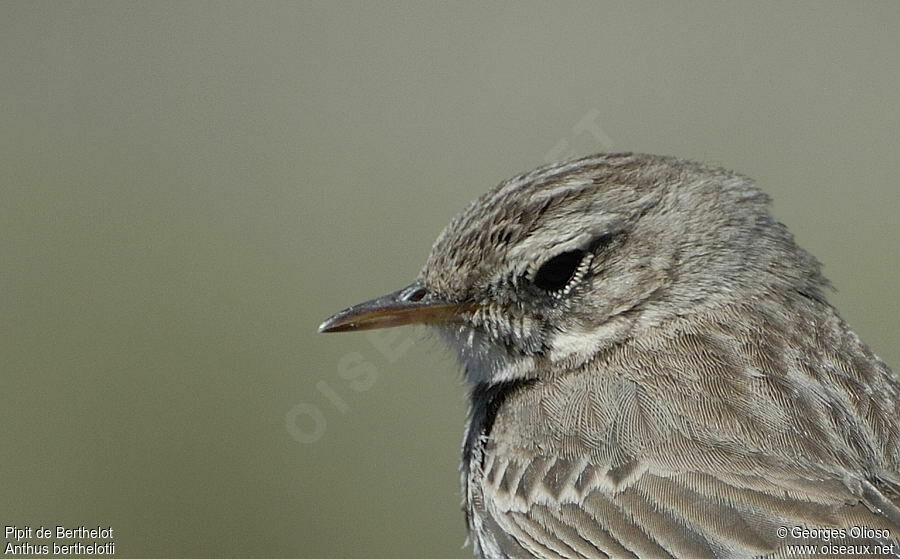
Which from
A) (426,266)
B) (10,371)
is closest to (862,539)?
(426,266)

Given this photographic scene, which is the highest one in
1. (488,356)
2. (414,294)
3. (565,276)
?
(414,294)

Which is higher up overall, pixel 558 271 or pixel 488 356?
pixel 558 271

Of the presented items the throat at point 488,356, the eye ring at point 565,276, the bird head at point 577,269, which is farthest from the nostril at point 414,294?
the eye ring at point 565,276

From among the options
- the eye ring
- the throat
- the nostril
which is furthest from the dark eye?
the nostril

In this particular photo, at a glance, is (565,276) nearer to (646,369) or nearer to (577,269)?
(577,269)

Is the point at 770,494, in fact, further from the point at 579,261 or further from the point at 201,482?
the point at 201,482

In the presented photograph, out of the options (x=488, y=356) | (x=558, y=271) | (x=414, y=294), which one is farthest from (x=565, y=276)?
(x=414, y=294)

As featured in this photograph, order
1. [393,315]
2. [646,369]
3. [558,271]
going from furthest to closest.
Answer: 1. [393,315]
2. [558,271]
3. [646,369]
